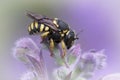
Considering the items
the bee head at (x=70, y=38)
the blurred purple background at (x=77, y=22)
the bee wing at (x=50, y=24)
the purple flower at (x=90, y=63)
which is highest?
the blurred purple background at (x=77, y=22)

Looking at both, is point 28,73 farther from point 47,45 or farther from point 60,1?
point 60,1

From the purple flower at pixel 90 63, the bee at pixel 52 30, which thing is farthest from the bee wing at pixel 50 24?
the purple flower at pixel 90 63

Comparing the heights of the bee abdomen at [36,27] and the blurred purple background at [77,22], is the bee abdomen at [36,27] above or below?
below

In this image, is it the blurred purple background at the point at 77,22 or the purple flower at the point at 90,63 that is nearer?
the purple flower at the point at 90,63

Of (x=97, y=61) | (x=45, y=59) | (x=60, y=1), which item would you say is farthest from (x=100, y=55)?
(x=60, y=1)

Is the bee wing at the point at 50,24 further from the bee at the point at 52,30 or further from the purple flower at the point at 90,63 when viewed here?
the purple flower at the point at 90,63

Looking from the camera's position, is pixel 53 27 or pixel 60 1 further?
pixel 60 1

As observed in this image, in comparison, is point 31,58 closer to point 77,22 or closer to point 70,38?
point 70,38

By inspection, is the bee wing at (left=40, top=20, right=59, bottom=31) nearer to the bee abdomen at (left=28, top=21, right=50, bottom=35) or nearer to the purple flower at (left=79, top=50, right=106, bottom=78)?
the bee abdomen at (left=28, top=21, right=50, bottom=35)
